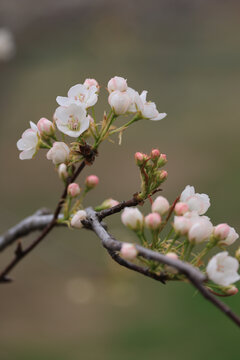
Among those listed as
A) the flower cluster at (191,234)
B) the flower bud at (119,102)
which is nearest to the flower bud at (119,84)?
the flower bud at (119,102)

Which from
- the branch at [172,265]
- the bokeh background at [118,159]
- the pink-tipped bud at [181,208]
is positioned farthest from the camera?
the bokeh background at [118,159]

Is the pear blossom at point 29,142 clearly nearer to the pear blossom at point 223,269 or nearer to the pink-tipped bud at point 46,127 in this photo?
the pink-tipped bud at point 46,127

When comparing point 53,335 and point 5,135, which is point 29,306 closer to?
point 53,335

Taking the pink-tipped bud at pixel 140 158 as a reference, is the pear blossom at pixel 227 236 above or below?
below

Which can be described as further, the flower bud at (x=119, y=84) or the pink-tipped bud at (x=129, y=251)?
the flower bud at (x=119, y=84)

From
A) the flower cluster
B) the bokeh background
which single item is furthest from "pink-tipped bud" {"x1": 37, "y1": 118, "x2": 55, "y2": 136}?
the bokeh background

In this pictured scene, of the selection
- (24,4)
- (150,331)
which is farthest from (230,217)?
(24,4)
